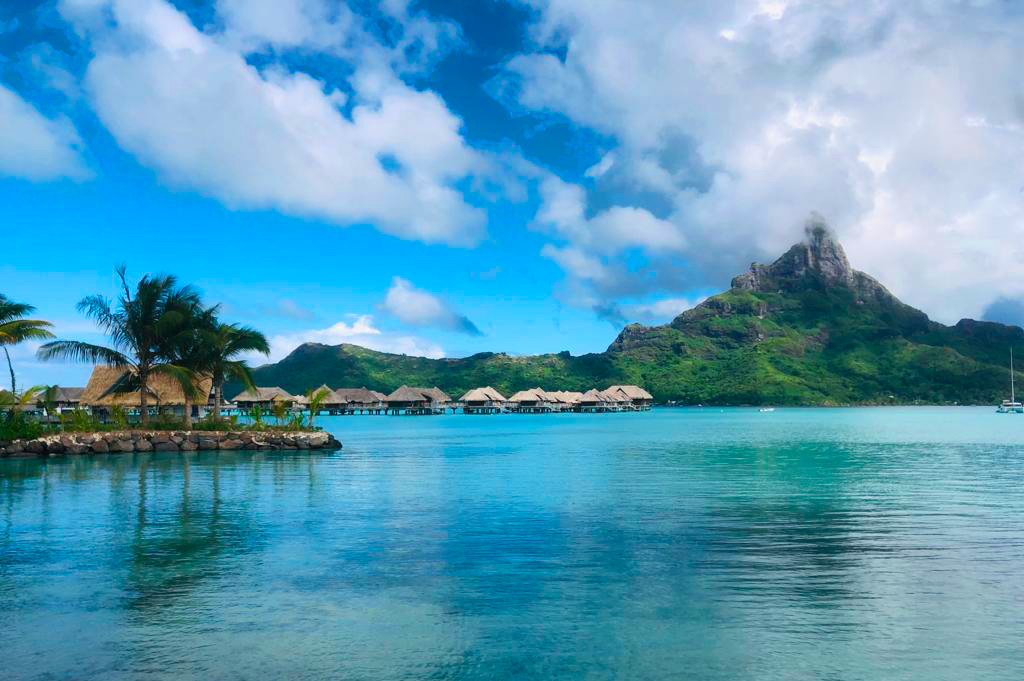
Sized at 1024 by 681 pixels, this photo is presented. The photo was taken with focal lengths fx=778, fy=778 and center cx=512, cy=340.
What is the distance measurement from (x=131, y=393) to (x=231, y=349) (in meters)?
12.4

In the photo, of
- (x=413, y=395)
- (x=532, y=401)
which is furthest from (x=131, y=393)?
(x=532, y=401)

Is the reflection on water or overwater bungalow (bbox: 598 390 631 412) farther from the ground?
A: overwater bungalow (bbox: 598 390 631 412)

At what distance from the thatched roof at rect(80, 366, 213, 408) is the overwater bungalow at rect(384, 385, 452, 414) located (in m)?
62.6

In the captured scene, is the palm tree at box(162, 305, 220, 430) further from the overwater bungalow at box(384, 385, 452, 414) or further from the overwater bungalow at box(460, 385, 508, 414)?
the overwater bungalow at box(460, 385, 508, 414)

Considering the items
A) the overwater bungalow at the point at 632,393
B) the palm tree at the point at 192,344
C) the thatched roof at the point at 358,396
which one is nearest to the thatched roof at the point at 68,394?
the thatched roof at the point at 358,396

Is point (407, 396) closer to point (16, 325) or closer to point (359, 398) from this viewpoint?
point (359, 398)

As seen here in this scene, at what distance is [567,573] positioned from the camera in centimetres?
1186

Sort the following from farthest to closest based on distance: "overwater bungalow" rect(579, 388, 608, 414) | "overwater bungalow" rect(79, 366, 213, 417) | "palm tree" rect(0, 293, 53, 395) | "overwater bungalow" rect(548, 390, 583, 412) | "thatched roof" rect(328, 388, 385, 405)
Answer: "overwater bungalow" rect(548, 390, 583, 412)
"overwater bungalow" rect(579, 388, 608, 414)
"thatched roof" rect(328, 388, 385, 405)
"overwater bungalow" rect(79, 366, 213, 417)
"palm tree" rect(0, 293, 53, 395)

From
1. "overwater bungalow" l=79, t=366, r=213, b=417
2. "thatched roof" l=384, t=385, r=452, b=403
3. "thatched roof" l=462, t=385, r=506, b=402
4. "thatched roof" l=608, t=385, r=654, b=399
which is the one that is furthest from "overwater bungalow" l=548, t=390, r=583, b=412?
"overwater bungalow" l=79, t=366, r=213, b=417

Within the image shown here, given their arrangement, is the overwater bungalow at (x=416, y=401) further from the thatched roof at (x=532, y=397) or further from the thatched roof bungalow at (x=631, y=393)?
the thatched roof bungalow at (x=631, y=393)

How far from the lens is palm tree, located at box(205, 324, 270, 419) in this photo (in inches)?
1647

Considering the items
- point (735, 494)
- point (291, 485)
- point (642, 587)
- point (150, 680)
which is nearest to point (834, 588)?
point (642, 587)

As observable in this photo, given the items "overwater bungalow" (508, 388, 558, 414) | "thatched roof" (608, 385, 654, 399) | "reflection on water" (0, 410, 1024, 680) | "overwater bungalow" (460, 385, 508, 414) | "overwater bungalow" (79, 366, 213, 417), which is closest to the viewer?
"reflection on water" (0, 410, 1024, 680)

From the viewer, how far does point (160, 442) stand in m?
38.9
